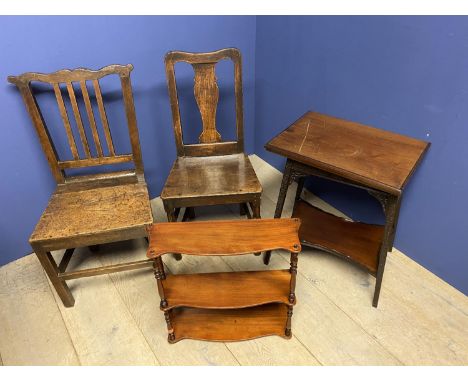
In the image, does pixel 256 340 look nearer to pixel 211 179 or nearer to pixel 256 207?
pixel 256 207

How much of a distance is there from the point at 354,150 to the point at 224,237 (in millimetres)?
701

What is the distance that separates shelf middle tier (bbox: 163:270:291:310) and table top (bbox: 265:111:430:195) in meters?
0.53

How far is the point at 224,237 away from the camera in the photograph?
4.11 ft

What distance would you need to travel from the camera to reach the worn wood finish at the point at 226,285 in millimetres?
1225

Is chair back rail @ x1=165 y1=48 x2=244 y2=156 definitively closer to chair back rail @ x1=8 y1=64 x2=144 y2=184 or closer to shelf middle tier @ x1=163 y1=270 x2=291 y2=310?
chair back rail @ x1=8 y1=64 x2=144 y2=184

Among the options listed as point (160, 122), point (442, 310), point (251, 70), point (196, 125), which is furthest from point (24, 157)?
point (442, 310)

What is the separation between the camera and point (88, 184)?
5.57ft

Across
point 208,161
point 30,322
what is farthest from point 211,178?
point 30,322

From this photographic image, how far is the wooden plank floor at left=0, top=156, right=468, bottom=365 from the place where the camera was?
142 cm

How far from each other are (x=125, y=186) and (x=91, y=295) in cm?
58

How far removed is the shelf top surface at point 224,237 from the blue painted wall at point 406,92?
766 millimetres

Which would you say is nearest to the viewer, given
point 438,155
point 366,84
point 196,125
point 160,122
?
point 438,155

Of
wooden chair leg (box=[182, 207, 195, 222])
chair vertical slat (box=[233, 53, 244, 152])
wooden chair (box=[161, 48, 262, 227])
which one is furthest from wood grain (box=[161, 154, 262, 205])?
wooden chair leg (box=[182, 207, 195, 222])
